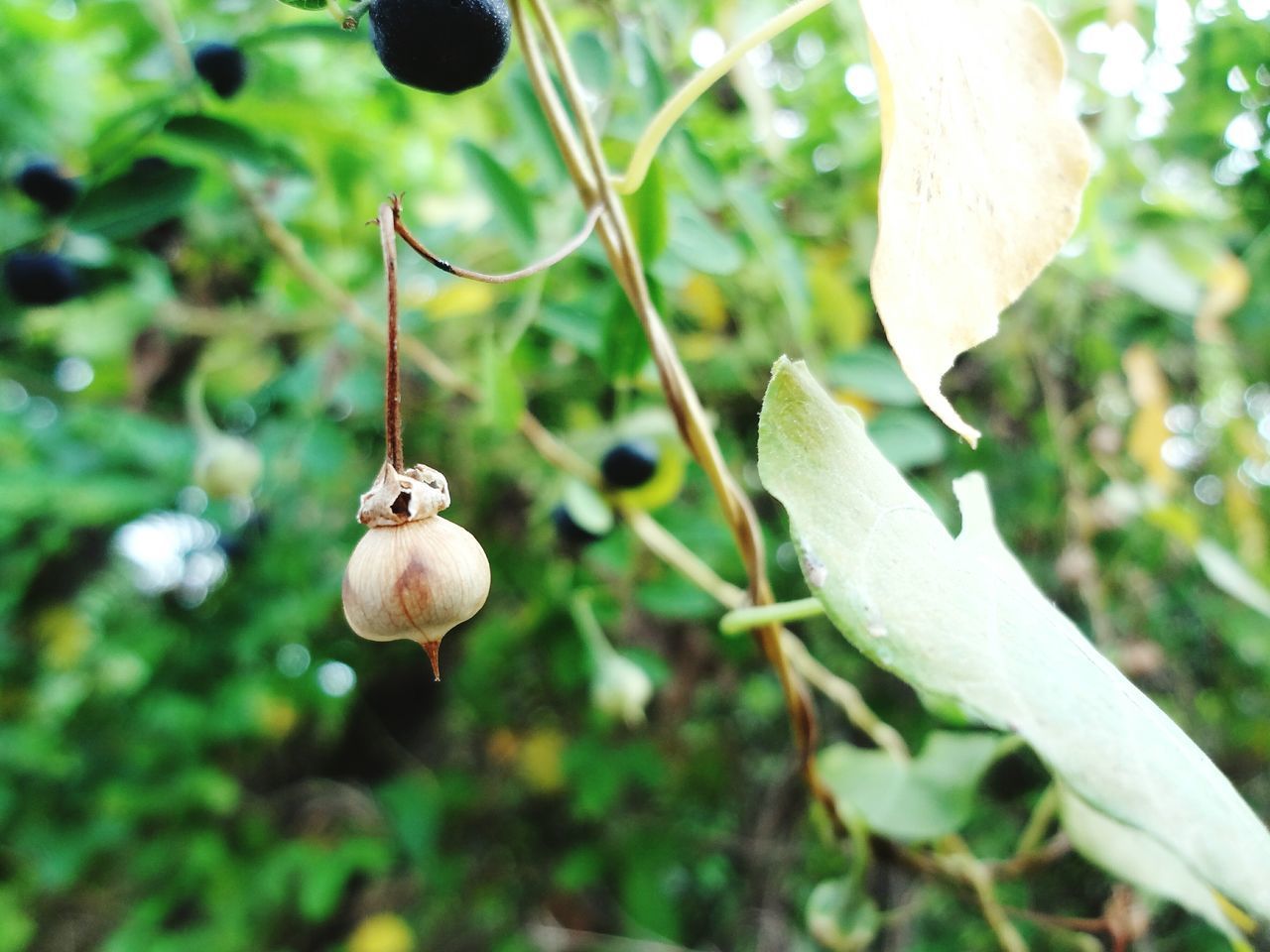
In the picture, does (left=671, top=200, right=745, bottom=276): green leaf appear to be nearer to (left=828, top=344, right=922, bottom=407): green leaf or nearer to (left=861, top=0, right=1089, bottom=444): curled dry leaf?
(left=828, top=344, right=922, bottom=407): green leaf

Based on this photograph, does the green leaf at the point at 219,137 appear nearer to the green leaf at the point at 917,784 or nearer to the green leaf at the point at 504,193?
the green leaf at the point at 504,193

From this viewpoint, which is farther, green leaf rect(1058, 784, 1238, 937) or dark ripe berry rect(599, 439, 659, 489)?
dark ripe berry rect(599, 439, 659, 489)

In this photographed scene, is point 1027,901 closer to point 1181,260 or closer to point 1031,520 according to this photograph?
point 1031,520

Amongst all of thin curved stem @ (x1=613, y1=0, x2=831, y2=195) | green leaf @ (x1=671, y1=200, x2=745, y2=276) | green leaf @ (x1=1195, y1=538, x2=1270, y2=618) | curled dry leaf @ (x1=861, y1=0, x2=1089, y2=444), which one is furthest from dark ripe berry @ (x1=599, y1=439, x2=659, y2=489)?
green leaf @ (x1=1195, y1=538, x2=1270, y2=618)

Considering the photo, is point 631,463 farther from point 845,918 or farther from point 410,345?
point 845,918

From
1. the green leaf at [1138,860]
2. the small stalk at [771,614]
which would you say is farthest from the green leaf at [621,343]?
the green leaf at [1138,860]

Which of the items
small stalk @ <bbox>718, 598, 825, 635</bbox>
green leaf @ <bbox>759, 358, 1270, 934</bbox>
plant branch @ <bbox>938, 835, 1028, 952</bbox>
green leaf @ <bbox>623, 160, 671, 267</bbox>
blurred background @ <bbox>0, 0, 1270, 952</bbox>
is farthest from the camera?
blurred background @ <bbox>0, 0, 1270, 952</bbox>
